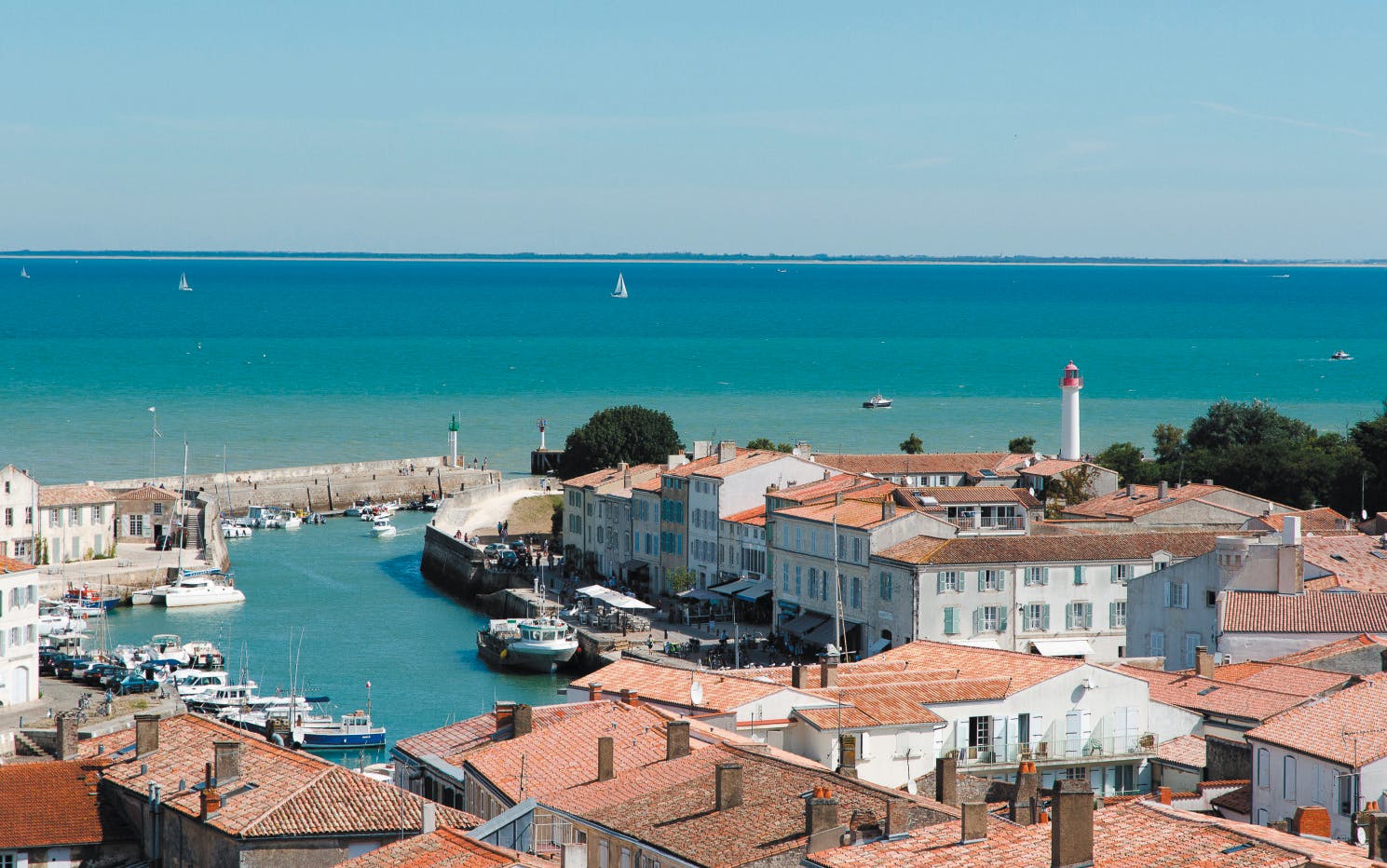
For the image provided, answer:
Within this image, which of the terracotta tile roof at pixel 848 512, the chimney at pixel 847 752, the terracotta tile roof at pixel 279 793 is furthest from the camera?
the terracotta tile roof at pixel 848 512

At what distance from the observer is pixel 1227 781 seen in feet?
88.9

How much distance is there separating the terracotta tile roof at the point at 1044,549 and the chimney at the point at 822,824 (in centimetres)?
2974

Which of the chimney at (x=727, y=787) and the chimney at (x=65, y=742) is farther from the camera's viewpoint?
the chimney at (x=65, y=742)

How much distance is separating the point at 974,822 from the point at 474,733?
12.6 metres

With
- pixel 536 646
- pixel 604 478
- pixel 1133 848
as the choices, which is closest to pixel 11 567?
pixel 536 646

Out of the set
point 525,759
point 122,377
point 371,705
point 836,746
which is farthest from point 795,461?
point 122,377

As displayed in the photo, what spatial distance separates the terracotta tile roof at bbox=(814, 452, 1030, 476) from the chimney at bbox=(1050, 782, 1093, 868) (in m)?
50.3

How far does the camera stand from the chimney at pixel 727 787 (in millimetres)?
19969

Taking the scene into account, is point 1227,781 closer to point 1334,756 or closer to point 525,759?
point 1334,756

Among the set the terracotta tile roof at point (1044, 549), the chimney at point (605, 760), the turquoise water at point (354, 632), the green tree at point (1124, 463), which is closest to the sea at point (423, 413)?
the turquoise water at point (354, 632)

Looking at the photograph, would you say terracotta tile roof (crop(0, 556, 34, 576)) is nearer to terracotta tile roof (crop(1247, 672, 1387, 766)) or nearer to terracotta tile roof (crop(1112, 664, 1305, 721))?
terracotta tile roof (crop(1112, 664, 1305, 721))

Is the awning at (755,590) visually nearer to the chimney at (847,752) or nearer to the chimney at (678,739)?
the chimney at (847,752)

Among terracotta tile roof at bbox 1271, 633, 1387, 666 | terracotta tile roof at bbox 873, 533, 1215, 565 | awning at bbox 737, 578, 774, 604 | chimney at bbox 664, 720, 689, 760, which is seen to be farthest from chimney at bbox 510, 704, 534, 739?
awning at bbox 737, 578, 774, 604

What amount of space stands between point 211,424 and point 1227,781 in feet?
344
